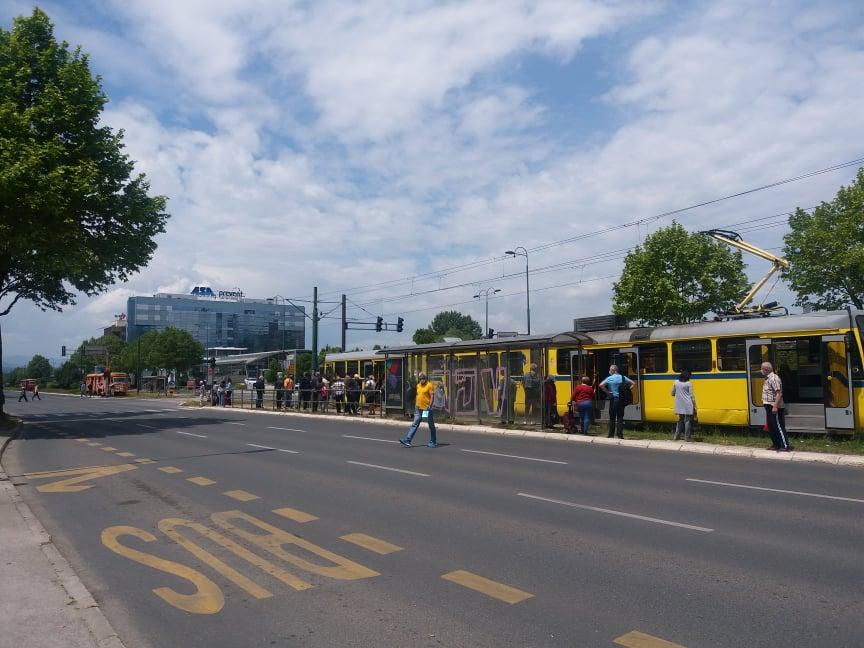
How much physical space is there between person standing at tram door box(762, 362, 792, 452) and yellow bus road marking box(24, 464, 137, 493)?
1255cm

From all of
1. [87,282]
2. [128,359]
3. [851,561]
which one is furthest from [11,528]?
[128,359]

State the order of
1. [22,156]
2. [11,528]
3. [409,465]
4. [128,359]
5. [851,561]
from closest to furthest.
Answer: [851,561]
[11,528]
[409,465]
[22,156]
[128,359]

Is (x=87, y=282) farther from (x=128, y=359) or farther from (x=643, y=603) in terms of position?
(x=128, y=359)

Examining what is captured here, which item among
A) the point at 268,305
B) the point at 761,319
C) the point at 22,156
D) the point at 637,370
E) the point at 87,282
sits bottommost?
the point at 637,370

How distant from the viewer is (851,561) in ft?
19.8

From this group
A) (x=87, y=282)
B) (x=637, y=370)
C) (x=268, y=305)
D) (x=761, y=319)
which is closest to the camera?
(x=761, y=319)

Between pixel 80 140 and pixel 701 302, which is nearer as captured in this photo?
pixel 80 140

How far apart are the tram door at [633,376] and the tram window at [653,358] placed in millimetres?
177

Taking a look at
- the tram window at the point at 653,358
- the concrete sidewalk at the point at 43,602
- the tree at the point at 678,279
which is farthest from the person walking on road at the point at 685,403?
the tree at the point at 678,279

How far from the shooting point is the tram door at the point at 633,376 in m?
19.4

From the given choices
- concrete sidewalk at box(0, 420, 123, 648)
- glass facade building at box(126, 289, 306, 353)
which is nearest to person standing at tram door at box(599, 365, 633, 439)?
concrete sidewalk at box(0, 420, 123, 648)

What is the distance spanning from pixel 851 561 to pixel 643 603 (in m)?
2.44

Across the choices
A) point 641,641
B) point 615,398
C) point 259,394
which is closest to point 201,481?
point 641,641

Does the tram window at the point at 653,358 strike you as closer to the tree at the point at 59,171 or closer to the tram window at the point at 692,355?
the tram window at the point at 692,355
